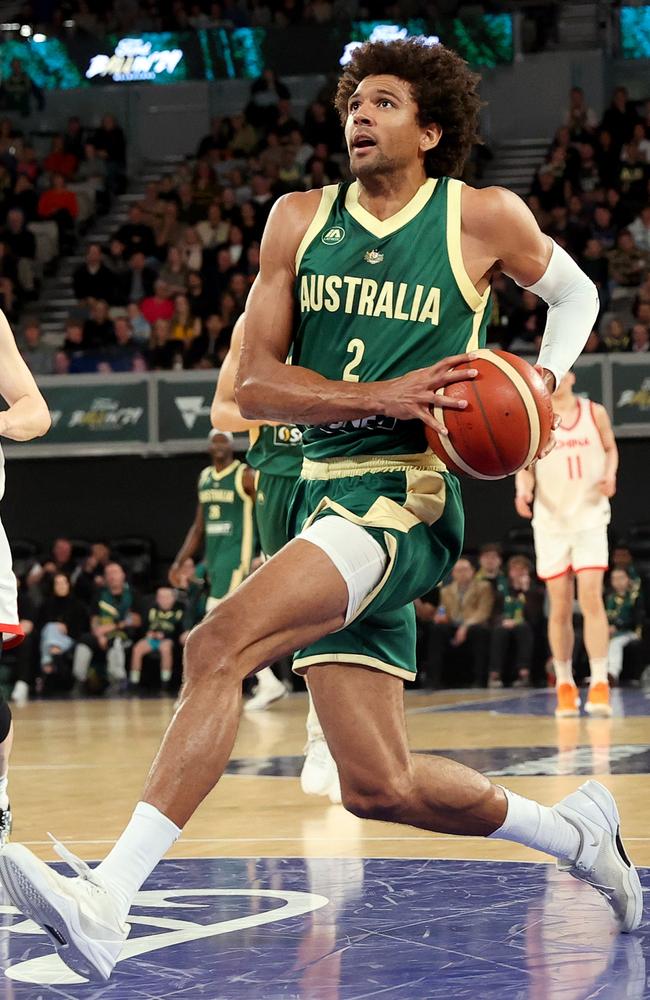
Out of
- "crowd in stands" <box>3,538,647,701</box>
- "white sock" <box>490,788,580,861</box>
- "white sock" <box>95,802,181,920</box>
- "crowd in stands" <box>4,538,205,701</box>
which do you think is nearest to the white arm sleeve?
"white sock" <box>490,788,580,861</box>

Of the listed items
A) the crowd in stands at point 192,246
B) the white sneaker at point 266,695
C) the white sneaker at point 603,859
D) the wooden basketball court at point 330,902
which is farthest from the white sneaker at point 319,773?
the crowd in stands at point 192,246

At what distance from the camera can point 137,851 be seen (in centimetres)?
340

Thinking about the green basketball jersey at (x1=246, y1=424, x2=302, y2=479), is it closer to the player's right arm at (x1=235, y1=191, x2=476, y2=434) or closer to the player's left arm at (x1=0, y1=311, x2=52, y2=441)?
the player's left arm at (x1=0, y1=311, x2=52, y2=441)

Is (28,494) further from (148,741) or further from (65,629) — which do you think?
(148,741)

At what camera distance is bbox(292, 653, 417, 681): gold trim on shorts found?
390 cm

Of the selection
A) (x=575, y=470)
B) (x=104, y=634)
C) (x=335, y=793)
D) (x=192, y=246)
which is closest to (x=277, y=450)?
(x=335, y=793)

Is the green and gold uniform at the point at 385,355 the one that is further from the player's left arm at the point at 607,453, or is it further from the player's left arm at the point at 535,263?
the player's left arm at the point at 607,453

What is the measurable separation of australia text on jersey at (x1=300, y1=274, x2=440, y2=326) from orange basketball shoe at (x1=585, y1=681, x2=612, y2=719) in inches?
257

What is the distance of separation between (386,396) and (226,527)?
28.9ft

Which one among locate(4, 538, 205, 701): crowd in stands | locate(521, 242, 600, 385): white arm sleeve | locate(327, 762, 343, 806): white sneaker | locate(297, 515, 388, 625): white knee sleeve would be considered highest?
locate(521, 242, 600, 385): white arm sleeve

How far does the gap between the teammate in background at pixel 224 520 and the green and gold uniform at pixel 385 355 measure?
27.2 ft

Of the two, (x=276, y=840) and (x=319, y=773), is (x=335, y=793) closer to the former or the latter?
(x=319, y=773)

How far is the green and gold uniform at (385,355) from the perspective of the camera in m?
3.95

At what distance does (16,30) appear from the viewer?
24.1m
